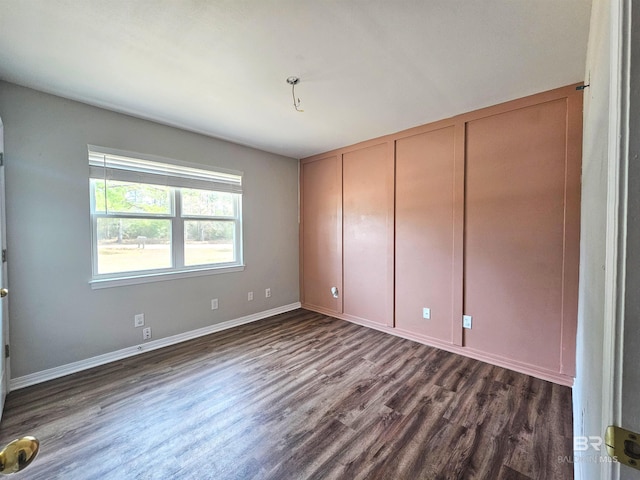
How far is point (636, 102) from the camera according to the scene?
1.34ft

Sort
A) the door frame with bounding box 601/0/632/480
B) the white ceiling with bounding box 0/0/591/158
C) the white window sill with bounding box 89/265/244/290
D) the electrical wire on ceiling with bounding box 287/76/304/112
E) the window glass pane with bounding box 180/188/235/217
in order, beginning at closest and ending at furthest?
1. the door frame with bounding box 601/0/632/480
2. the white ceiling with bounding box 0/0/591/158
3. the electrical wire on ceiling with bounding box 287/76/304/112
4. the white window sill with bounding box 89/265/244/290
5. the window glass pane with bounding box 180/188/235/217

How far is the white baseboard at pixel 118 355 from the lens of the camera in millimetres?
2203

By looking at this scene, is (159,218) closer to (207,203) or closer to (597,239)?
(207,203)

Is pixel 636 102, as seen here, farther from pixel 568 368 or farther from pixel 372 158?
pixel 372 158

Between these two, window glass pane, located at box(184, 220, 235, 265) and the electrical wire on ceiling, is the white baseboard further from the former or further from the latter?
the electrical wire on ceiling

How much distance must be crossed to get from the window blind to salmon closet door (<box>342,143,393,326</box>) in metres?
1.59

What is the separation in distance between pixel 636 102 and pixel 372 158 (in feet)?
10.5

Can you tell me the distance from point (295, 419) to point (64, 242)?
246 centimetres

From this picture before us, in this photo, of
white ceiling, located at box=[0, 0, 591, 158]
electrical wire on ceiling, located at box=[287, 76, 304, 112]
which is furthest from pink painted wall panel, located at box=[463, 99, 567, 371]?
electrical wire on ceiling, located at box=[287, 76, 304, 112]

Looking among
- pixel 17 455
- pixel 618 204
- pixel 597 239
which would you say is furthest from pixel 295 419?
pixel 618 204

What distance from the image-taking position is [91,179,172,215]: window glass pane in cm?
259

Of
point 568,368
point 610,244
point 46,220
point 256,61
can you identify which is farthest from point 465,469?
point 46,220

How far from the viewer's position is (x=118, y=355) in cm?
264

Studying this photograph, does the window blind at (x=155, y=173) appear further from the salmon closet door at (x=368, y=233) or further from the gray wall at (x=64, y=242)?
the salmon closet door at (x=368, y=233)
